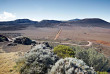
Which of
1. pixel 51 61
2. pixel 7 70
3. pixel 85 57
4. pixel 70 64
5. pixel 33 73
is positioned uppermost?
pixel 70 64

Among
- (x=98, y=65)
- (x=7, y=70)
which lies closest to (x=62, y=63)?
(x=7, y=70)

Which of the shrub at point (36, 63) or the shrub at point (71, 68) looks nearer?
the shrub at point (71, 68)

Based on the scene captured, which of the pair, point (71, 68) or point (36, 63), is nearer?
point (71, 68)

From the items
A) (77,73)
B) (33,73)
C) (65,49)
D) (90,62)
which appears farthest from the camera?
(90,62)

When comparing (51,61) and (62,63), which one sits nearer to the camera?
(62,63)

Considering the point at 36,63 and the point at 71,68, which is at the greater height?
the point at 71,68

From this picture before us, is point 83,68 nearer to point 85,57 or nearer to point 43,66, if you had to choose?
point 43,66

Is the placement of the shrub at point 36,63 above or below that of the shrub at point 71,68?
below

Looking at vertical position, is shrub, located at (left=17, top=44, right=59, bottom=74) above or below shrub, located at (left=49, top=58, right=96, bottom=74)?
below

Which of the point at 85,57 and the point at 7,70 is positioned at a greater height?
the point at 7,70

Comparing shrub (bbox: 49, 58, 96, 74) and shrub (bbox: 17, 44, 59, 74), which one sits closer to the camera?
shrub (bbox: 49, 58, 96, 74)

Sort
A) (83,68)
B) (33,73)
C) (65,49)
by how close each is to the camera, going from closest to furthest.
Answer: (83,68), (33,73), (65,49)
